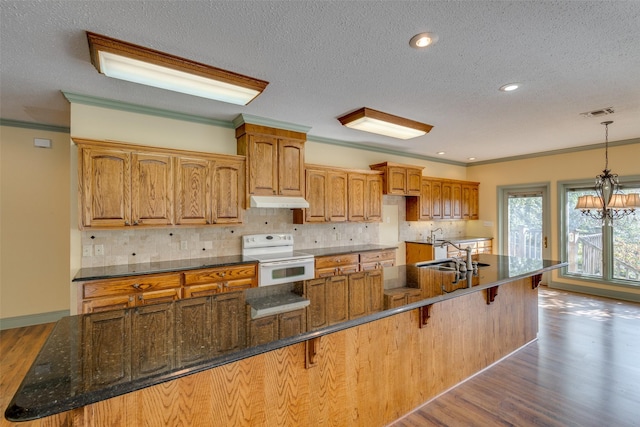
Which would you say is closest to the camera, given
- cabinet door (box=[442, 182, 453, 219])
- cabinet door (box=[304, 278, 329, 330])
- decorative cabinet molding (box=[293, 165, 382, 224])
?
cabinet door (box=[304, 278, 329, 330])

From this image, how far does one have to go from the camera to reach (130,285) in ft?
9.59

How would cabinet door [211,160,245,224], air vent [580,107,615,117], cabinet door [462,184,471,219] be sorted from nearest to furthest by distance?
1. air vent [580,107,615,117]
2. cabinet door [211,160,245,224]
3. cabinet door [462,184,471,219]

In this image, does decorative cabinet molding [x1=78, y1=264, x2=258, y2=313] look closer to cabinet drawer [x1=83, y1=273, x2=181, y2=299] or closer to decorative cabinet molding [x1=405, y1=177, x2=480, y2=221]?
cabinet drawer [x1=83, y1=273, x2=181, y2=299]

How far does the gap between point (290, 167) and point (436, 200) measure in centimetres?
339

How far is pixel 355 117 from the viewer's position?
3607mm

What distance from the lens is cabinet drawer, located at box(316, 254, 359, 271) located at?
4234 mm

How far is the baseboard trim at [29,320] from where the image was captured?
3842 mm

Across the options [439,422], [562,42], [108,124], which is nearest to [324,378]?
[439,422]

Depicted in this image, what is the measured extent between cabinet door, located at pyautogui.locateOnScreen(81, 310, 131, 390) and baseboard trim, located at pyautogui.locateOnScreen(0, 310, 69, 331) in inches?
137

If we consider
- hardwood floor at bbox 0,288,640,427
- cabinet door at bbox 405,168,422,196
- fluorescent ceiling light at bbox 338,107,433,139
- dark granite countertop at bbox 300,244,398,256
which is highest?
fluorescent ceiling light at bbox 338,107,433,139

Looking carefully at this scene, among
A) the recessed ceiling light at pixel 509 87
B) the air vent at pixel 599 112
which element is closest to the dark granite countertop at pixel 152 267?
the recessed ceiling light at pixel 509 87

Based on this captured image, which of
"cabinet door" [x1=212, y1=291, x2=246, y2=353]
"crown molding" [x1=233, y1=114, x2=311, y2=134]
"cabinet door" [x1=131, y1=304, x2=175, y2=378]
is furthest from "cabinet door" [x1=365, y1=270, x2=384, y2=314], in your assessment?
"crown molding" [x1=233, y1=114, x2=311, y2=134]

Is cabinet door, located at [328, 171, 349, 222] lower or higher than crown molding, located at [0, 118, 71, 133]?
lower

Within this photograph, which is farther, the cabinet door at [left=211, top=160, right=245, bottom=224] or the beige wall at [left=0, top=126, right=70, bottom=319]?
the beige wall at [left=0, top=126, right=70, bottom=319]
